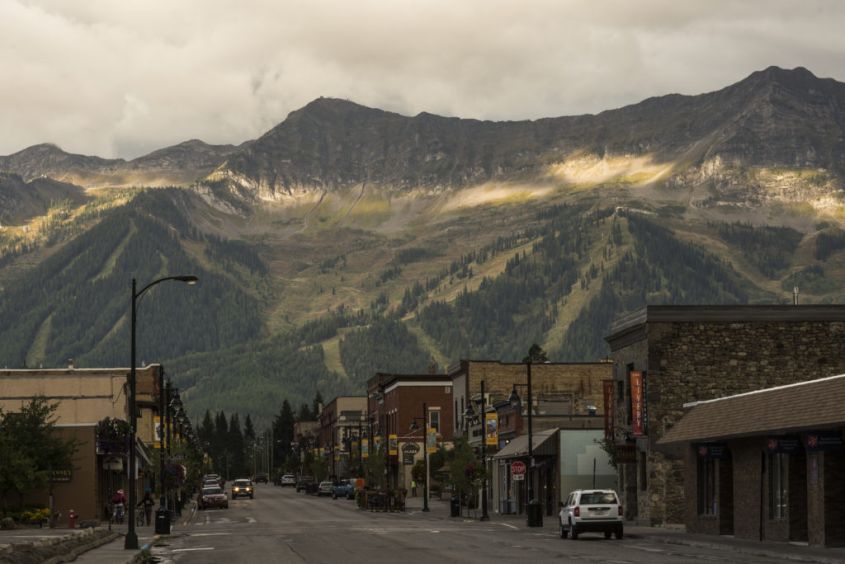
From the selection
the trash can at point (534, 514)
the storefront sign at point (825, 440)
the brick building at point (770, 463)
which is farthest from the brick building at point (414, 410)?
the storefront sign at point (825, 440)

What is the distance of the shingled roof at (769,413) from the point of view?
155 feet

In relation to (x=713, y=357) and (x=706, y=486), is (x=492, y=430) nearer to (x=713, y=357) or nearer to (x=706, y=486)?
(x=713, y=357)

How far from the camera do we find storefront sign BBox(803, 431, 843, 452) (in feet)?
155

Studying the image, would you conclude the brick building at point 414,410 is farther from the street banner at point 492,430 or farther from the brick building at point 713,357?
the brick building at point 713,357

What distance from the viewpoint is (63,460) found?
265 ft

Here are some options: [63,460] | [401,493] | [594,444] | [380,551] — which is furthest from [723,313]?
[401,493]

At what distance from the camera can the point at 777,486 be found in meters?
53.4

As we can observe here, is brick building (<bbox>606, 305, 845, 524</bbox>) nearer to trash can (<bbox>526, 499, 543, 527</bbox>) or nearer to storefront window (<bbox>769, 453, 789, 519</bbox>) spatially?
trash can (<bbox>526, 499, 543, 527</bbox>)

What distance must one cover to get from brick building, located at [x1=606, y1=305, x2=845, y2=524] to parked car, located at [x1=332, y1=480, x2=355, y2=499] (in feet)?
245

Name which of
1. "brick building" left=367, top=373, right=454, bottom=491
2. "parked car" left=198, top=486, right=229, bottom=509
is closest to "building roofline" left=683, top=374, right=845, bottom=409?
"parked car" left=198, top=486, right=229, bottom=509

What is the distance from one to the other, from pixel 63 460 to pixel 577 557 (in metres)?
43.0

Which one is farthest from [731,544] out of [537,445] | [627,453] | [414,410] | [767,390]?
[414,410]

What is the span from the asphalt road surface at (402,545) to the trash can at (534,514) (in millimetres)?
753

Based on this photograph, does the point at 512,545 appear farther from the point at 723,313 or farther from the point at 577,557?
the point at 723,313
